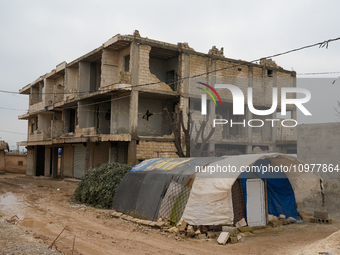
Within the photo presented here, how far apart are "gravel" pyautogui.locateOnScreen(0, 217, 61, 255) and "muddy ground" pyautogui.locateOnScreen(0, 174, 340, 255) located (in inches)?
15.8

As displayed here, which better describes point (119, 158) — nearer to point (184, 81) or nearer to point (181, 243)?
point (184, 81)

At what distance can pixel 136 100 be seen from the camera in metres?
23.0

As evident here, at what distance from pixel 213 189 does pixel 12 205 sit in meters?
11.0

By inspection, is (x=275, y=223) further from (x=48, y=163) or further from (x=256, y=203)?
(x=48, y=163)

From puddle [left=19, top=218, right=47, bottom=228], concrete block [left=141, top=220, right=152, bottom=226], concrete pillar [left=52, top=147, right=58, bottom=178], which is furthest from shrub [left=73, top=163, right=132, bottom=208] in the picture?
concrete pillar [left=52, top=147, right=58, bottom=178]

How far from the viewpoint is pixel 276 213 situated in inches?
530

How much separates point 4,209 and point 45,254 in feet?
31.7

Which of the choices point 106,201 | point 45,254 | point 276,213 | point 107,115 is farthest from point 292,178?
point 107,115

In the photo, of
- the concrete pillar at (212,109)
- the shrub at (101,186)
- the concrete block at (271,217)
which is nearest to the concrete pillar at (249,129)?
the concrete pillar at (212,109)

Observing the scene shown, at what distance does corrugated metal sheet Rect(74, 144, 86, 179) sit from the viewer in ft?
94.4

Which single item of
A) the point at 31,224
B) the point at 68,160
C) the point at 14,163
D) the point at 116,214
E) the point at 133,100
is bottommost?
the point at 31,224

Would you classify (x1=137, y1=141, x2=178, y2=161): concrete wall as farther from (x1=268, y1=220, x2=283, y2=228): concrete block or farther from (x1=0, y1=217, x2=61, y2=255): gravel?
(x1=0, y1=217, x2=61, y2=255): gravel

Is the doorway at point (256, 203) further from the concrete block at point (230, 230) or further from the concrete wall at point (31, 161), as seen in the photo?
the concrete wall at point (31, 161)

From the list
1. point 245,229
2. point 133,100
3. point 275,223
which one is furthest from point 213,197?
point 133,100
